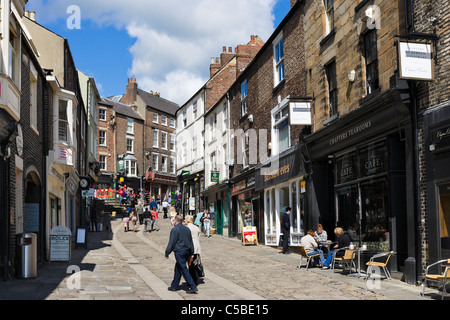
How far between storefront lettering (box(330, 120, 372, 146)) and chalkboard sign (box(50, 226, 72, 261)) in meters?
9.10

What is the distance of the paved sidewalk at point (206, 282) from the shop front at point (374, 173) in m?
1.42

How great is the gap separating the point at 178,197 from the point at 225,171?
1323 centimetres

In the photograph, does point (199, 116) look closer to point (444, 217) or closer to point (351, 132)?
point (351, 132)

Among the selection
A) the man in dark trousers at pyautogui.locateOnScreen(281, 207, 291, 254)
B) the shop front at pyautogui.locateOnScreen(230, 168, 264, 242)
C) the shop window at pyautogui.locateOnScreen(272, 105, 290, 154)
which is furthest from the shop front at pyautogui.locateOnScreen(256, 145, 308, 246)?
the shop front at pyautogui.locateOnScreen(230, 168, 264, 242)

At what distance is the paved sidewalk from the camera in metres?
→ 10.7

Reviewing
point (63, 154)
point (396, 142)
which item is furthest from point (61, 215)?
point (396, 142)

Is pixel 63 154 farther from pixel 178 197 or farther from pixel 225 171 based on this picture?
pixel 178 197

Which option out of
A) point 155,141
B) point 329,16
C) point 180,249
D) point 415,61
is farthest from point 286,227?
point 155,141

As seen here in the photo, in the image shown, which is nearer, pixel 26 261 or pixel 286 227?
pixel 26 261

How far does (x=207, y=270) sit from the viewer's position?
620 inches

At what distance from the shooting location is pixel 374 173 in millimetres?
14586

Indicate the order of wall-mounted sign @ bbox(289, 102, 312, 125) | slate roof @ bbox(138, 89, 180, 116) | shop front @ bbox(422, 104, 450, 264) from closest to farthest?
shop front @ bbox(422, 104, 450, 264) < wall-mounted sign @ bbox(289, 102, 312, 125) < slate roof @ bbox(138, 89, 180, 116)

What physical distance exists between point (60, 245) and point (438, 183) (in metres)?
11.5

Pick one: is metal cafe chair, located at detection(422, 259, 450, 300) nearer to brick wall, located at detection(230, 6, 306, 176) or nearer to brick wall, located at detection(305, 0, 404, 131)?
brick wall, located at detection(305, 0, 404, 131)
